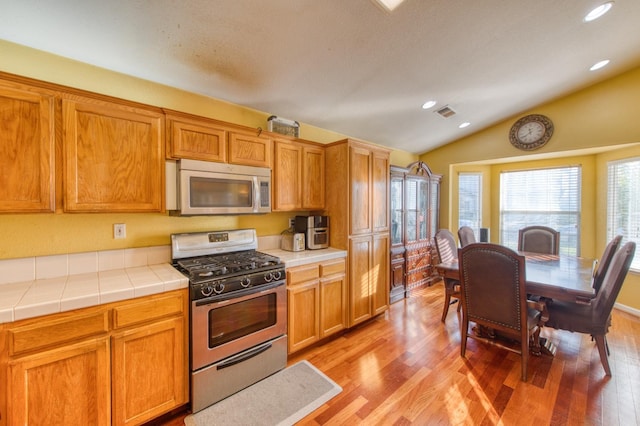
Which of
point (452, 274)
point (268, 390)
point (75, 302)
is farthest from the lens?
point (452, 274)

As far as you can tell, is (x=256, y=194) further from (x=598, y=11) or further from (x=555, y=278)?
(x=598, y=11)

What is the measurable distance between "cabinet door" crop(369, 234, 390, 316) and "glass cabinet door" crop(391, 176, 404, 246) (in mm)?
614

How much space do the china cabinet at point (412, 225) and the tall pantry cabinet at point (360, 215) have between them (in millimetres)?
618

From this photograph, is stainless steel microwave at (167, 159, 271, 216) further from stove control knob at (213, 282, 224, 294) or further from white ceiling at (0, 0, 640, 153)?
white ceiling at (0, 0, 640, 153)

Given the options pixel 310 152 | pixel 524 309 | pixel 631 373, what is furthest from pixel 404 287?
pixel 310 152

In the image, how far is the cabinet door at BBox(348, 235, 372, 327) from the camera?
9.45ft

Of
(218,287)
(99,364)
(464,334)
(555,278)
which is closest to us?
(99,364)

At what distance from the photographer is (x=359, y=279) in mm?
2969

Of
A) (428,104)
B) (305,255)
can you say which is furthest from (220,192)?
(428,104)

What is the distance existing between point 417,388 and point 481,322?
2.84 feet

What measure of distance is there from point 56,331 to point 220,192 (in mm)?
1302

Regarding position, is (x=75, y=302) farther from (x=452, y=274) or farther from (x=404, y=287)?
(x=404, y=287)

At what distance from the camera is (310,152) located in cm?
287

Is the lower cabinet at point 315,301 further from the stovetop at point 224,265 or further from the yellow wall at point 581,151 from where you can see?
the yellow wall at point 581,151
